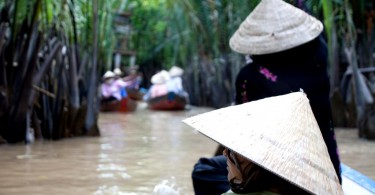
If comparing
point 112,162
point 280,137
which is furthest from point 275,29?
point 112,162

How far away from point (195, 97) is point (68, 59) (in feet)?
34.6

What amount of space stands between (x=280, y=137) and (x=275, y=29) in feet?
3.80

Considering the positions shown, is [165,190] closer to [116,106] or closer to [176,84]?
[116,106]

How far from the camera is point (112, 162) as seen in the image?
5082mm

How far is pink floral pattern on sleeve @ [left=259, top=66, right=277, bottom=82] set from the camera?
269 cm

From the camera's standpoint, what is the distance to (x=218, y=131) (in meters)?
1.65

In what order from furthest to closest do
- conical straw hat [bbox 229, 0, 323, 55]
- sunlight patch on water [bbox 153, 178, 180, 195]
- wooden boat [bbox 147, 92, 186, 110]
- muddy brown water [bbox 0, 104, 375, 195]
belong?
wooden boat [bbox 147, 92, 186, 110], muddy brown water [bbox 0, 104, 375, 195], sunlight patch on water [bbox 153, 178, 180, 195], conical straw hat [bbox 229, 0, 323, 55]

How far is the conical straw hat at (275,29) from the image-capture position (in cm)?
263

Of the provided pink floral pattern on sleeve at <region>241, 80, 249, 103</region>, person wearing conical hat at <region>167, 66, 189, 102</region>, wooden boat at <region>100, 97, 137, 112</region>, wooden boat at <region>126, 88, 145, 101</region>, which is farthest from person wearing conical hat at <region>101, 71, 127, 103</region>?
pink floral pattern on sleeve at <region>241, 80, 249, 103</region>

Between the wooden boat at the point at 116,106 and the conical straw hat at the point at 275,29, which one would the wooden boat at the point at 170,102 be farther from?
the conical straw hat at the point at 275,29

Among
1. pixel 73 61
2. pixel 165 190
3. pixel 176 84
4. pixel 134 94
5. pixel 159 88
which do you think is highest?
pixel 73 61

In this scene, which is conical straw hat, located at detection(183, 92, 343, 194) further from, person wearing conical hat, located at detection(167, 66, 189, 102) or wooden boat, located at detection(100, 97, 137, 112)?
person wearing conical hat, located at detection(167, 66, 189, 102)

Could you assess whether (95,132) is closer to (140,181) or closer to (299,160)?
(140,181)

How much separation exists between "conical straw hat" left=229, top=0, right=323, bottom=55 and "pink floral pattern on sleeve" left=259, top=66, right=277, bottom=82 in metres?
0.09
